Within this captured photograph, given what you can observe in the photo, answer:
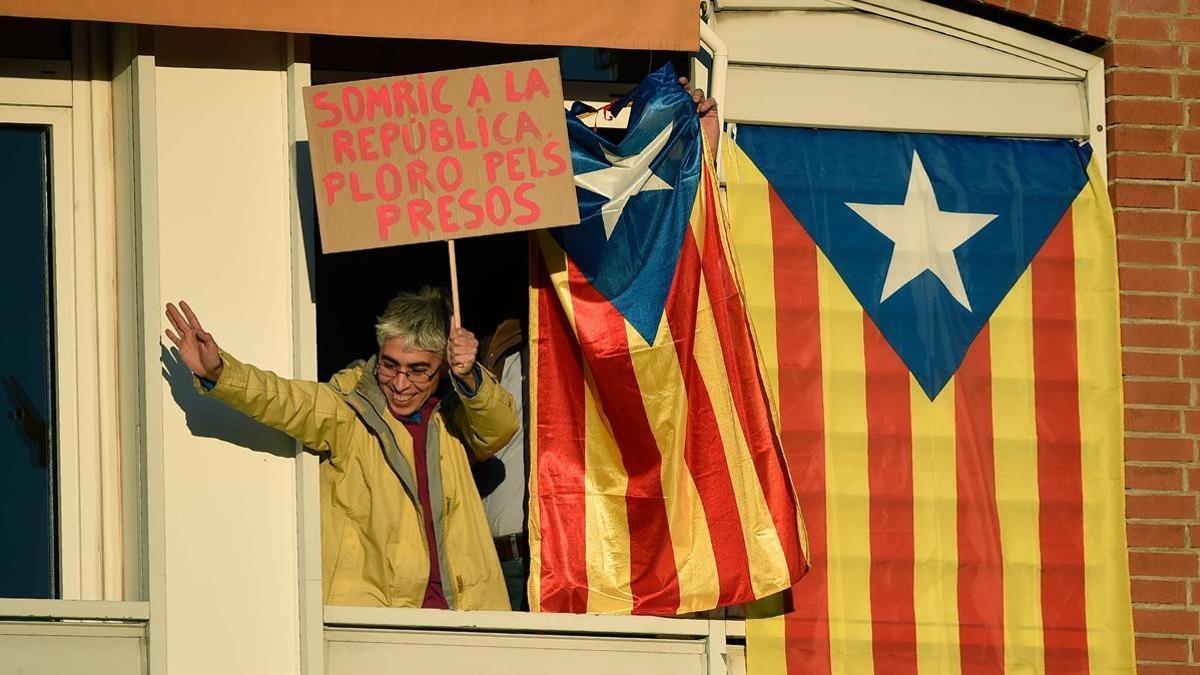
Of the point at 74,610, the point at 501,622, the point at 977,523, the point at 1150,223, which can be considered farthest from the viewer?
the point at 1150,223

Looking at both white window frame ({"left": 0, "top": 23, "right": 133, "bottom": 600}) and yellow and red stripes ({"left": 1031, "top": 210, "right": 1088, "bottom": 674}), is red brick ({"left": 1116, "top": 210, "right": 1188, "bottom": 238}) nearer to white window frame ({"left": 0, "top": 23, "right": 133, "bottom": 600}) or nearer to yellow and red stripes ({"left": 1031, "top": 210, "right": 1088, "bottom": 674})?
yellow and red stripes ({"left": 1031, "top": 210, "right": 1088, "bottom": 674})

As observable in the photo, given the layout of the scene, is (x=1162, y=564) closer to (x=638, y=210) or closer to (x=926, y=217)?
(x=926, y=217)

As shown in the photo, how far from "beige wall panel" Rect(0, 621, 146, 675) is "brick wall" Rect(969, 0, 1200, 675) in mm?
3436

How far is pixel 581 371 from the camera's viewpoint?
25.6 ft

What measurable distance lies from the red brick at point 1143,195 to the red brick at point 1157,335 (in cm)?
44

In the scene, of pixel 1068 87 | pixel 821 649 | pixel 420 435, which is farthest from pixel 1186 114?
pixel 420 435

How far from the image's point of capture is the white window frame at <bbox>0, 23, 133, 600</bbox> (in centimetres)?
763

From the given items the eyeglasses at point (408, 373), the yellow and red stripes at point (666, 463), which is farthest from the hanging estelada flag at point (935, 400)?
the eyeglasses at point (408, 373)

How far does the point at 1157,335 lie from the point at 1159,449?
407 mm

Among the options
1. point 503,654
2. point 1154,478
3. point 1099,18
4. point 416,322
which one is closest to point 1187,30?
point 1099,18

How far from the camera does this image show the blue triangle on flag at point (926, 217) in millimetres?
8070

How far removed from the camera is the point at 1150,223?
27.2 feet

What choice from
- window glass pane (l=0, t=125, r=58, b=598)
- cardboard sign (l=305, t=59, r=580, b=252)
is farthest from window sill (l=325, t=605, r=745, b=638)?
cardboard sign (l=305, t=59, r=580, b=252)

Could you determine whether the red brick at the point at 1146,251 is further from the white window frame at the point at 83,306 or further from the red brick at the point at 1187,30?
the white window frame at the point at 83,306
